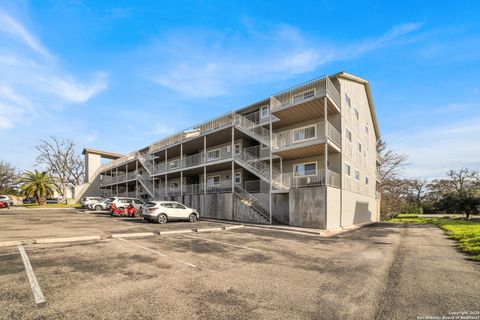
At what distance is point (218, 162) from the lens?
926 inches

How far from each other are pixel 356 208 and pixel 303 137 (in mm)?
8441

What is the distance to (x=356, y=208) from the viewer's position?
75.5 feet

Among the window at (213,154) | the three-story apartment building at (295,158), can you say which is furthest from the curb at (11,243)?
the window at (213,154)

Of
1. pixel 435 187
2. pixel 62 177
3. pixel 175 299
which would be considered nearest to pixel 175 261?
pixel 175 299

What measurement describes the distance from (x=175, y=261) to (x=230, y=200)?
14952 millimetres

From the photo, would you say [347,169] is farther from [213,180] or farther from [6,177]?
[6,177]

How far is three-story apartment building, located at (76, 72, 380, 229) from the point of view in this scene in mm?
17312

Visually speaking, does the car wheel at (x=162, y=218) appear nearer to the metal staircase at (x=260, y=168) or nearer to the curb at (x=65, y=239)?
the curb at (x=65, y=239)

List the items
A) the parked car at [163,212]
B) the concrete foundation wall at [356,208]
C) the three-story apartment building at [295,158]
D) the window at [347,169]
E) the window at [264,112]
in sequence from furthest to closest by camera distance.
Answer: the window at [264,112]
the window at [347,169]
the concrete foundation wall at [356,208]
the parked car at [163,212]
the three-story apartment building at [295,158]

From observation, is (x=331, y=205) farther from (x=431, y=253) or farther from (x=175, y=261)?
(x=175, y=261)

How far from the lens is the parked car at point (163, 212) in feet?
57.6

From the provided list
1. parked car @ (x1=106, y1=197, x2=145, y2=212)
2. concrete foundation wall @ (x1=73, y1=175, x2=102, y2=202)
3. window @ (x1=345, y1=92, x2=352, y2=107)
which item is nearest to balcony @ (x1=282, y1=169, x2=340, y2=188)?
window @ (x1=345, y1=92, x2=352, y2=107)

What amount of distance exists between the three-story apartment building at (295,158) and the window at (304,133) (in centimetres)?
8

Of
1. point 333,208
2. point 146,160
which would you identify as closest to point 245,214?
point 333,208
